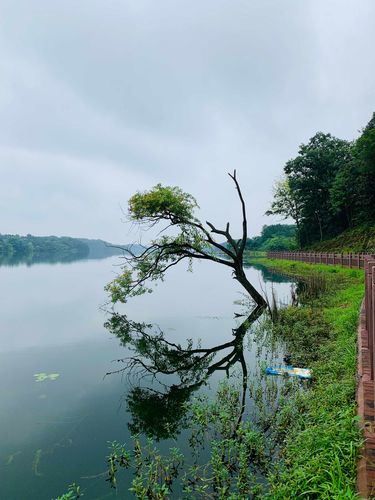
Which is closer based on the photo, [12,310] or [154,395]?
[154,395]

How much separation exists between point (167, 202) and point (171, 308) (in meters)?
6.98

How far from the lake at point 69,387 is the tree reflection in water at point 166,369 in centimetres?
24

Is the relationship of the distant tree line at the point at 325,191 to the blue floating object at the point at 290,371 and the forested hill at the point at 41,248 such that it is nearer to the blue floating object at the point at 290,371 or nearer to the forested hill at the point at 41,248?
the blue floating object at the point at 290,371

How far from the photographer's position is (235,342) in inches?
443

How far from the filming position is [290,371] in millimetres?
7453

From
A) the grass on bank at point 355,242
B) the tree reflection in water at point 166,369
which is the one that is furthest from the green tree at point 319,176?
the tree reflection in water at point 166,369

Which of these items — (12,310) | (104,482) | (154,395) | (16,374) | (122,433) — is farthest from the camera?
(12,310)

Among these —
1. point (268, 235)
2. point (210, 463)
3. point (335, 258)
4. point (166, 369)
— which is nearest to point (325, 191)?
point (335, 258)

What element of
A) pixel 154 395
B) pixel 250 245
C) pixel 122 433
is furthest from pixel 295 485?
pixel 250 245

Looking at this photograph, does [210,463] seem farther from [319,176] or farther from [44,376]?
[319,176]

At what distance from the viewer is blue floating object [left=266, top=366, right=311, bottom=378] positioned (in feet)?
23.6

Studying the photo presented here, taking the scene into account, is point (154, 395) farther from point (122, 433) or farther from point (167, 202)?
point (167, 202)

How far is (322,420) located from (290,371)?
2965 millimetres

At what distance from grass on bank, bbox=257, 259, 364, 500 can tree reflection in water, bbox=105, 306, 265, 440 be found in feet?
4.47
